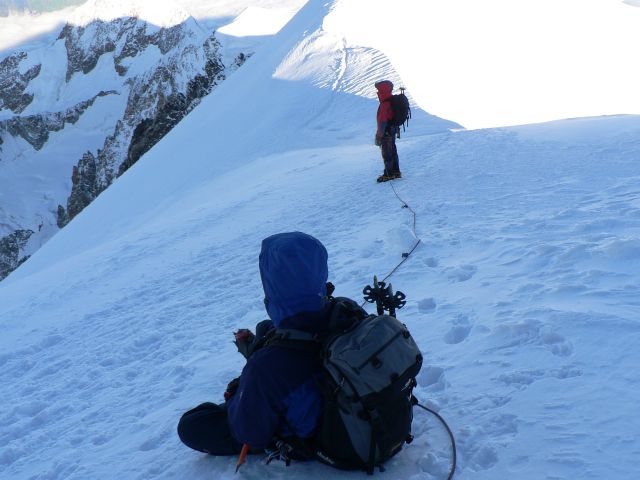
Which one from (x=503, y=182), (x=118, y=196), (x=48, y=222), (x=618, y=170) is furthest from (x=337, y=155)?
(x=48, y=222)

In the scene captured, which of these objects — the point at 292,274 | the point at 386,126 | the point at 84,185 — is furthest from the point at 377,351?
the point at 84,185

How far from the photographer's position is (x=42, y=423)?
434cm

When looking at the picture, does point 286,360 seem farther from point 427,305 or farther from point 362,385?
point 427,305

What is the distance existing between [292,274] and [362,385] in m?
0.52

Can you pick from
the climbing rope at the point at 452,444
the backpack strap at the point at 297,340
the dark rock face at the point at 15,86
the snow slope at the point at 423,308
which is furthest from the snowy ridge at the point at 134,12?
the backpack strap at the point at 297,340

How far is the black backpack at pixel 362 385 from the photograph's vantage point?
235 cm

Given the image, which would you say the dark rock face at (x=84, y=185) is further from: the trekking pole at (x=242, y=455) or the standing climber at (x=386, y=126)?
the trekking pole at (x=242, y=455)

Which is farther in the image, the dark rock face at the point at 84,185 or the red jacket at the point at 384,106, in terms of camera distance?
the dark rock face at the point at 84,185

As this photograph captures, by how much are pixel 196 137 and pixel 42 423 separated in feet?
58.5

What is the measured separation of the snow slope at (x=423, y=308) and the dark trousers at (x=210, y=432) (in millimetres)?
93

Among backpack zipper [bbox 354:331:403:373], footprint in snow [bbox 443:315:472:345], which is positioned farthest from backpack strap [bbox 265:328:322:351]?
footprint in snow [bbox 443:315:472:345]

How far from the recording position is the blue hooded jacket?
2.47 metres

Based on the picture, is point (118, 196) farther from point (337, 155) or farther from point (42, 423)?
point (42, 423)

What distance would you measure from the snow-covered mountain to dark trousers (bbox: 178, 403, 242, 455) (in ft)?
317
